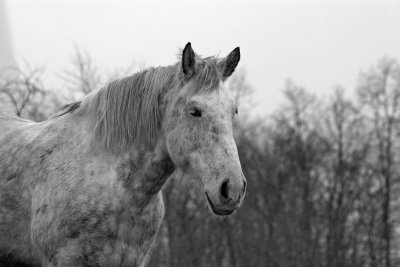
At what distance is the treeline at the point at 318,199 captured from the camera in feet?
125

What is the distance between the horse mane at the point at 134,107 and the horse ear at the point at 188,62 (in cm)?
6

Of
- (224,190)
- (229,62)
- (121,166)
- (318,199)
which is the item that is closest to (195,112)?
(229,62)

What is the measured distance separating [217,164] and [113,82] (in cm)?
152

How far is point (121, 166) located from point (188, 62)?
3.71ft

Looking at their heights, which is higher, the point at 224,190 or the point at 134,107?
the point at 134,107

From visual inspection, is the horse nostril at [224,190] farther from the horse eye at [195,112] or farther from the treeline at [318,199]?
the treeline at [318,199]

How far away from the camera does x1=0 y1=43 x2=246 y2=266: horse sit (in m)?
6.25

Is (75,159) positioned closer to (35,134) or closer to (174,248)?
(35,134)

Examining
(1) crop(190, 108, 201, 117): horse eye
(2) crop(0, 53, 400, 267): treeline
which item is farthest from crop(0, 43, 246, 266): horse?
(2) crop(0, 53, 400, 267): treeline

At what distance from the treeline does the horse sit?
90.6 feet

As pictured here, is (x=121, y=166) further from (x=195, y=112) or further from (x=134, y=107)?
(x=195, y=112)

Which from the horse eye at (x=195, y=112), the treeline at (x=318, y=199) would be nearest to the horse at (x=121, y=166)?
the horse eye at (x=195, y=112)

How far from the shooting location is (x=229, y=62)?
6.65 meters

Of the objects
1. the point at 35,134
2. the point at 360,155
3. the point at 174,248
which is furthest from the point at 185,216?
the point at 35,134
